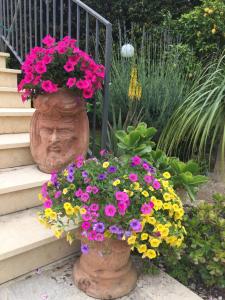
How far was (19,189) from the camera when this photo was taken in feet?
6.07

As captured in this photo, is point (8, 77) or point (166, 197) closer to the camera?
point (166, 197)

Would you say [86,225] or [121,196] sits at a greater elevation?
[121,196]

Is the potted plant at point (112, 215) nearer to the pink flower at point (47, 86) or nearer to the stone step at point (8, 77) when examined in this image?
the pink flower at point (47, 86)

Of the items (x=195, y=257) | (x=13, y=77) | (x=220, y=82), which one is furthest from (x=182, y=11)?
(x=195, y=257)

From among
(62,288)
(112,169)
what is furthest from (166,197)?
(62,288)

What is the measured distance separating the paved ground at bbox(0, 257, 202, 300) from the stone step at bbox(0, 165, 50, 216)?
420 mm

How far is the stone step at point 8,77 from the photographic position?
2904 mm

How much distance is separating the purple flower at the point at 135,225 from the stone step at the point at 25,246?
0.56 meters

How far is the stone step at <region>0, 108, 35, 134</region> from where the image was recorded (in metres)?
2.31

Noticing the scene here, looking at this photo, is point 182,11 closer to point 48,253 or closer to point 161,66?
point 161,66

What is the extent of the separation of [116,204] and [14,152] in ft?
3.46

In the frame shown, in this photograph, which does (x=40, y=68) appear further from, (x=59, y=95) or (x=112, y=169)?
(x=112, y=169)

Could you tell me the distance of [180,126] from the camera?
2.44 m

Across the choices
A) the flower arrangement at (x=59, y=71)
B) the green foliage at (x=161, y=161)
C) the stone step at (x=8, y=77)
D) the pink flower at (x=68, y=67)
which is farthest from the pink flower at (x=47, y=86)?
the stone step at (x=8, y=77)
